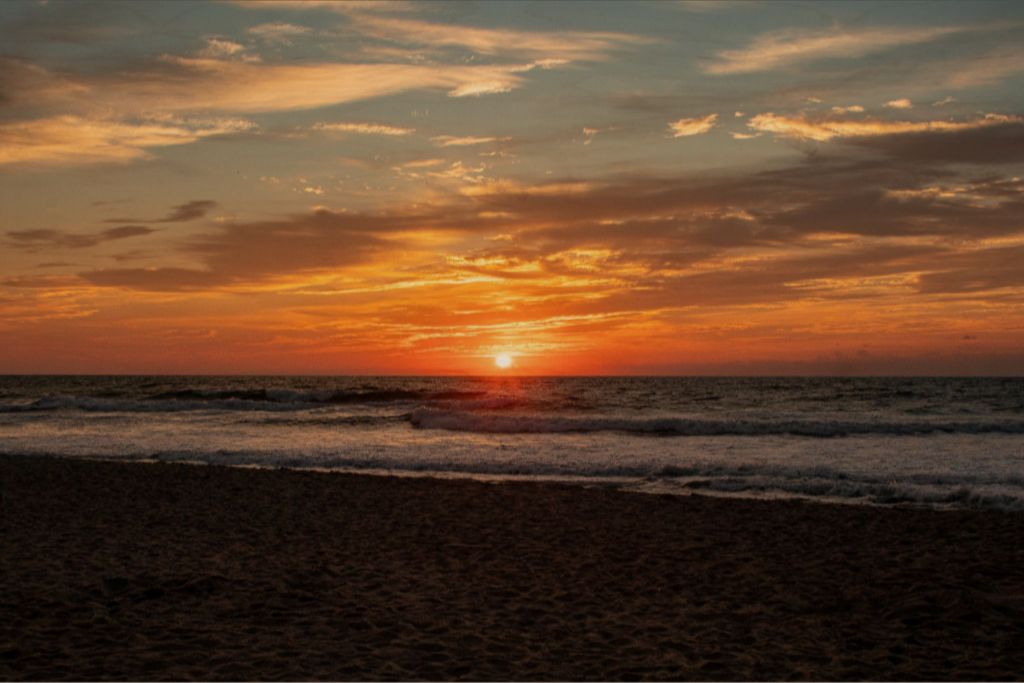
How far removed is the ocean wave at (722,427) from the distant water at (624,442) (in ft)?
0.26

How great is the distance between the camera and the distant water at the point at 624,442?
61.7ft

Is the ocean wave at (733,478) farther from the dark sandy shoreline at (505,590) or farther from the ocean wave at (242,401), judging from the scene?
the ocean wave at (242,401)

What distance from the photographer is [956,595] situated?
9.12 m

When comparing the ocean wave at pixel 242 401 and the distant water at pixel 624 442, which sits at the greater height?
the ocean wave at pixel 242 401

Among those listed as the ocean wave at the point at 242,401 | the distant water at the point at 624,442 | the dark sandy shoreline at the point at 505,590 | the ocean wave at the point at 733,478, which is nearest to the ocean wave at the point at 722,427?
the distant water at the point at 624,442

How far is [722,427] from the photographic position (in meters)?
34.9

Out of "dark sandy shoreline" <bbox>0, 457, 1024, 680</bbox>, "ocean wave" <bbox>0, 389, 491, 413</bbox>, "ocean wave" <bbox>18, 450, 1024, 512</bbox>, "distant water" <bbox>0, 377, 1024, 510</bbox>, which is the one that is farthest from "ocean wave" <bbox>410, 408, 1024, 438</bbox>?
"dark sandy shoreline" <bbox>0, 457, 1024, 680</bbox>

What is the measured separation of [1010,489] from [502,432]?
20.4m

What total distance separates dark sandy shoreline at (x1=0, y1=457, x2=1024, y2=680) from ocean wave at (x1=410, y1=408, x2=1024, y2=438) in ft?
62.9

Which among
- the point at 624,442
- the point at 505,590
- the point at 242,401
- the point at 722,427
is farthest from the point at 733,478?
the point at 242,401

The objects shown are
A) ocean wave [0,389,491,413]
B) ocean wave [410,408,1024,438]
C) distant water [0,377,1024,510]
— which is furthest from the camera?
ocean wave [0,389,491,413]

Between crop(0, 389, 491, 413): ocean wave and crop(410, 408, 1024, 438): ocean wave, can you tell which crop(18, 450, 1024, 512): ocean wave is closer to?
crop(410, 408, 1024, 438): ocean wave

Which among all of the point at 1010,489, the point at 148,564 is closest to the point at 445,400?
the point at 1010,489

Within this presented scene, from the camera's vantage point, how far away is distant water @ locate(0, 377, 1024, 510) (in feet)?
61.7
